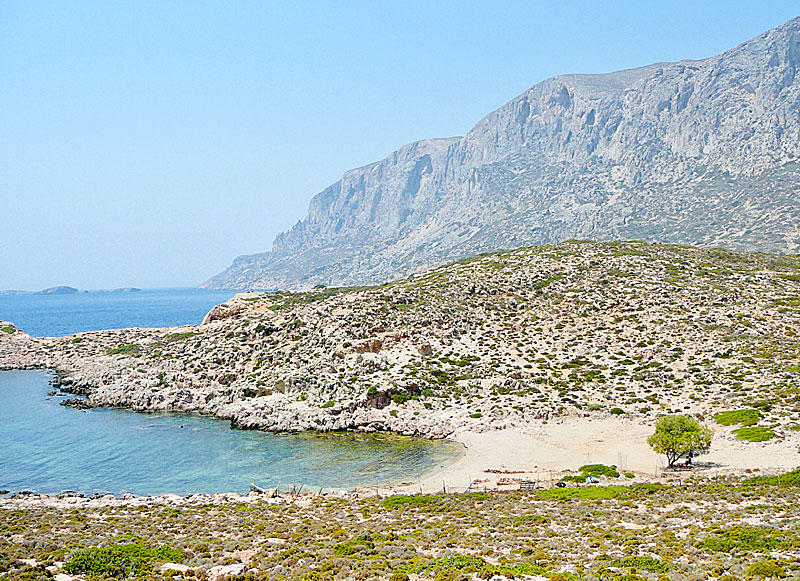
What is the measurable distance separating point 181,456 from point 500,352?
3355 cm

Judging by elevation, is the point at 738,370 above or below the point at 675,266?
below

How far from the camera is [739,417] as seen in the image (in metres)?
44.1

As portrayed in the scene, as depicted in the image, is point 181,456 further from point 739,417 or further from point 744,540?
point 739,417

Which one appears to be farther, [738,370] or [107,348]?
[107,348]

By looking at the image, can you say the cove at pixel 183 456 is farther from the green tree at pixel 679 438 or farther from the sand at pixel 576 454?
the green tree at pixel 679 438

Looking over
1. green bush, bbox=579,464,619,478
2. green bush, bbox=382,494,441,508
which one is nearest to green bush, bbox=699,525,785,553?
green bush, bbox=579,464,619,478

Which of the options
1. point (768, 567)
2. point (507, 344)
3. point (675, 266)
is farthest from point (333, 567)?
point (675, 266)

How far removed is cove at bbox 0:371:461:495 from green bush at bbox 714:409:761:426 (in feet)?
67.9

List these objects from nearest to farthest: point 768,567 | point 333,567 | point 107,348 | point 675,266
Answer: point 768,567 → point 333,567 → point 675,266 → point 107,348

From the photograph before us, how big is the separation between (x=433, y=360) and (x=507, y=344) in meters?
8.88

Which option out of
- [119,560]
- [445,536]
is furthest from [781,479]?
[119,560]

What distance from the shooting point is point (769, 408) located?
4472 centimetres

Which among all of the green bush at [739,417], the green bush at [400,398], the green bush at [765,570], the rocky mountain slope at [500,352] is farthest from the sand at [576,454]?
the green bush at [765,570]

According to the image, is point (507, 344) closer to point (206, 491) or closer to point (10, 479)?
point (206, 491)
